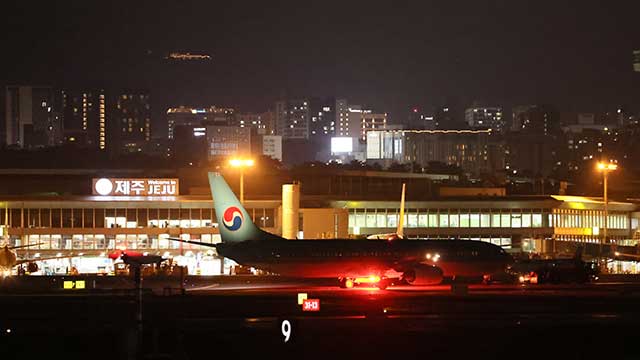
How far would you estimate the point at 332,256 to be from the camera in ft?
240


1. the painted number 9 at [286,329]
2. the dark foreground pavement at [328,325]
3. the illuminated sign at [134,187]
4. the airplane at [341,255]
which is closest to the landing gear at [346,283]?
A: the airplane at [341,255]

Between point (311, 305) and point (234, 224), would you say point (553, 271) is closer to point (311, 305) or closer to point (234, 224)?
point (234, 224)

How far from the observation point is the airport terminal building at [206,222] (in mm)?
93625

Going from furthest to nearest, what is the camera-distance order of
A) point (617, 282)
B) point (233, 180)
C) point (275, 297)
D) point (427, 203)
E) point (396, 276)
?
point (233, 180)
point (427, 203)
point (617, 282)
point (396, 276)
point (275, 297)

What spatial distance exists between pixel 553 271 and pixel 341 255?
54.6ft

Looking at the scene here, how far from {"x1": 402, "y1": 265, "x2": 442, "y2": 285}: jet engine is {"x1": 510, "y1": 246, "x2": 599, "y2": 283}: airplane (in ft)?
29.6

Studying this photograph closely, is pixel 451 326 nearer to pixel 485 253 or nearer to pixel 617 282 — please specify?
pixel 485 253

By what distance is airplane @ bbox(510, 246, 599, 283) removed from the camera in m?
78.4

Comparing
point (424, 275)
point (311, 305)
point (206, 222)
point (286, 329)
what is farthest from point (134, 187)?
point (286, 329)

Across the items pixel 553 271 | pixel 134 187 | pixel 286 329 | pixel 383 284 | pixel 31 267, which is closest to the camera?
pixel 286 329

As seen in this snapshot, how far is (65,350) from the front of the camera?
144 ft

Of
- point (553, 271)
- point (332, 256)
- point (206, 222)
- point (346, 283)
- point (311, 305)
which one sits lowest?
point (346, 283)

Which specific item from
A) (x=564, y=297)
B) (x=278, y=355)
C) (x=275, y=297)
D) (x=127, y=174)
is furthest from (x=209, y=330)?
(x=127, y=174)

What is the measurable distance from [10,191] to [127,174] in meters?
47.3
